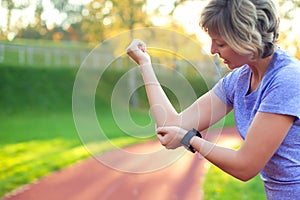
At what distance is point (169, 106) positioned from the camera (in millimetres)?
1779

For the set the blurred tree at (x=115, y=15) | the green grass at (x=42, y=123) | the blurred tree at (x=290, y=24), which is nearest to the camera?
the green grass at (x=42, y=123)

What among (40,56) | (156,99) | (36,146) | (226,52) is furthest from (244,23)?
(40,56)

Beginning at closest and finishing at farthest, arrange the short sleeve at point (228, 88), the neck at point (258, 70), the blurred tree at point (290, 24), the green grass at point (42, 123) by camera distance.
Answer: the neck at point (258, 70), the short sleeve at point (228, 88), the green grass at point (42, 123), the blurred tree at point (290, 24)

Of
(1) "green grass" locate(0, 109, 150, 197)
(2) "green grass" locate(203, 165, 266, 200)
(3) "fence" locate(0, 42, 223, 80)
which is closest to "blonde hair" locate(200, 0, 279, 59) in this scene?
(2) "green grass" locate(203, 165, 266, 200)

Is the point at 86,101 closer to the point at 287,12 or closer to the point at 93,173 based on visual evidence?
the point at 93,173

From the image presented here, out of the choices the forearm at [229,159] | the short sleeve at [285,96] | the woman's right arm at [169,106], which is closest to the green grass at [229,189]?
the woman's right arm at [169,106]

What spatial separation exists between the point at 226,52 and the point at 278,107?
23 cm

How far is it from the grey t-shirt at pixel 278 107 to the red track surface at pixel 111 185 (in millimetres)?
4377

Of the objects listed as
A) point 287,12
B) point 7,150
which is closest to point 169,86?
point 7,150

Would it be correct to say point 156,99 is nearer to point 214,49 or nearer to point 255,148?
point 214,49

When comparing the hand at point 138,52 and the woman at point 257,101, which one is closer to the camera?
the woman at point 257,101

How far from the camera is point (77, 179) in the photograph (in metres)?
6.95

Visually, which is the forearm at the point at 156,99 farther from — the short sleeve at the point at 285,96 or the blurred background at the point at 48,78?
the blurred background at the point at 48,78

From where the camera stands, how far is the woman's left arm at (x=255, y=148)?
4.79 ft
